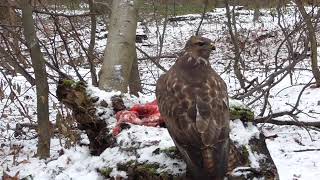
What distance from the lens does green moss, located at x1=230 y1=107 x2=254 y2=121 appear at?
3.67 metres

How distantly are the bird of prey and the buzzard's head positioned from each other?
177mm

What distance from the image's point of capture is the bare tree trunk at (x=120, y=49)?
450 centimetres

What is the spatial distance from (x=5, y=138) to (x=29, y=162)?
1417mm

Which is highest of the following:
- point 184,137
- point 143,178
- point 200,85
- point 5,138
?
point 200,85

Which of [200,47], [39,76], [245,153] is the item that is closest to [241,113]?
[245,153]

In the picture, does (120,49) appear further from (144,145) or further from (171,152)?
(171,152)

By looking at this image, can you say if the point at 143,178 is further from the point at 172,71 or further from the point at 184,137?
the point at 172,71

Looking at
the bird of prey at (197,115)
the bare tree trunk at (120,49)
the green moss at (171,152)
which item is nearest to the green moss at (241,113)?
the bird of prey at (197,115)

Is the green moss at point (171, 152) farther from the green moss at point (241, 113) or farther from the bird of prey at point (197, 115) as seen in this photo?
the green moss at point (241, 113)

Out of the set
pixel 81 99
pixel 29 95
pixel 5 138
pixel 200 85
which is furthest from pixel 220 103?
pixel 29 95

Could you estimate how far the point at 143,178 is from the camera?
10.6ft

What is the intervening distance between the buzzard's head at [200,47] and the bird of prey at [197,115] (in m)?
0.18

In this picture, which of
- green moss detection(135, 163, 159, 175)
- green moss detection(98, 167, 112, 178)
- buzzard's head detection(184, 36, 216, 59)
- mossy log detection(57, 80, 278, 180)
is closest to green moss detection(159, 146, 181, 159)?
mossy log detection(57, 80, 278, 180)

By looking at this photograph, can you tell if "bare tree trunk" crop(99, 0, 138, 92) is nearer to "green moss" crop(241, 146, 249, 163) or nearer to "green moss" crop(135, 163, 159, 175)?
"green moss" crop(135, 163, 159, 175)
